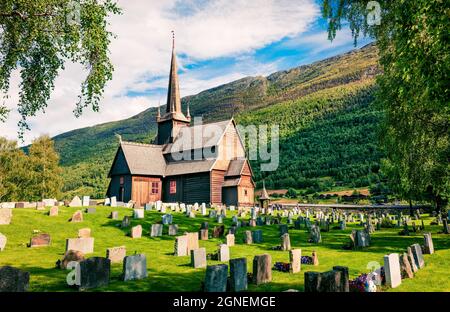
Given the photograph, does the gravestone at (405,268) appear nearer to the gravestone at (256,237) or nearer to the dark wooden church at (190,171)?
the gravestone at (256,237)

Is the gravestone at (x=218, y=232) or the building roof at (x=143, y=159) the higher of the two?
the building roof at (x=143, y=159)

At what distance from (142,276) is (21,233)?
10.8 m

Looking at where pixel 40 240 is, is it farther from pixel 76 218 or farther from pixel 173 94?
pixel 173 94

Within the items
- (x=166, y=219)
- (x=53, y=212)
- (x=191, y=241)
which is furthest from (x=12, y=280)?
(x=53, y=212)

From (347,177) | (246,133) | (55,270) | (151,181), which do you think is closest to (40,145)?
(151,181)

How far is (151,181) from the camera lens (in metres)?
44.2

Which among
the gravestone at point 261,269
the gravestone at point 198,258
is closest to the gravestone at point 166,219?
the gravestone at point 198,258

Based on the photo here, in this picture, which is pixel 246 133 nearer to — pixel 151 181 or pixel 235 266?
pixel 151 181

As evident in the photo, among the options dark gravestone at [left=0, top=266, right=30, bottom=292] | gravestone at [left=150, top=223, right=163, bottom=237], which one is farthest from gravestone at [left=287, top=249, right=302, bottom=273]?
gravestone at [left=150, top=223, right=163, bottom=237]

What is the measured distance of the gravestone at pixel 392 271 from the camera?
9.70 m

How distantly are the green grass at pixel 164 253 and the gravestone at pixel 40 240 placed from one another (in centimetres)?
35

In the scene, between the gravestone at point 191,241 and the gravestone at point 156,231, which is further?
the gravestone at point 156,231

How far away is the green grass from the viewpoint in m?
9.93

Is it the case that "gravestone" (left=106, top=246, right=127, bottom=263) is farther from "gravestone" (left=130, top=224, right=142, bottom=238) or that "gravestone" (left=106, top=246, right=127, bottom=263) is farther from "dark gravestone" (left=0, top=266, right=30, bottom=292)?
"gravestone" (left=130, top=224, right=142, bottom=238)
